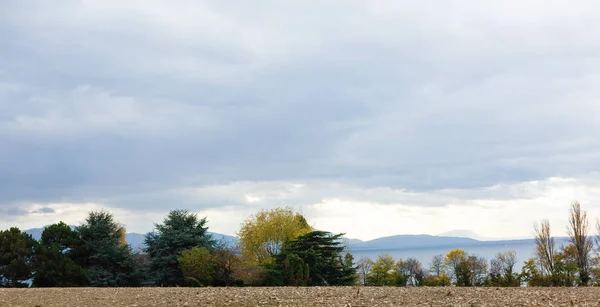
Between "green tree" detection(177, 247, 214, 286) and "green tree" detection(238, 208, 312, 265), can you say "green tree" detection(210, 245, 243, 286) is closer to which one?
"green tree" detection(177, 247, 214, 286)

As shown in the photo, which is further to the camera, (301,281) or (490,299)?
(301,281)

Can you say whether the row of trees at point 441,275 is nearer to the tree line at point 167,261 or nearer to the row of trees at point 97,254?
the tree line at point 167,261

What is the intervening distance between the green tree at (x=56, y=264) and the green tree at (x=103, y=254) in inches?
23.3

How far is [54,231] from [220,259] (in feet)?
47.5

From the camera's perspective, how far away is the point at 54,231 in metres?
38.5

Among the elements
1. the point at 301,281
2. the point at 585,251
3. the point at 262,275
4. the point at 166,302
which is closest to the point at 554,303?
the point at 166,302

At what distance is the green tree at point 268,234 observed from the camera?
47531mm

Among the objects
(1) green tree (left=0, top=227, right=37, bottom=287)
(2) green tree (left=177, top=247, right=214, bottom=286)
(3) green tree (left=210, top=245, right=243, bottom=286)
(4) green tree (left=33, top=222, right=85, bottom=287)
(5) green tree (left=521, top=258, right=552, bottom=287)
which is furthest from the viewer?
(1) green tree (left=0, top=227, right=37, bottom=287)

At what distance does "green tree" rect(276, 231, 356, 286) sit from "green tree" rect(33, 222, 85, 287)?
49.2ft

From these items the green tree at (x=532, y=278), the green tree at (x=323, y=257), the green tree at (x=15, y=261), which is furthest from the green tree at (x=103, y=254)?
the green tree at (x=532, y=278)

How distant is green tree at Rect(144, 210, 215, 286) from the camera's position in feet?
119

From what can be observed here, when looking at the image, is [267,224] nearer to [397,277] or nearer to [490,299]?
[397,277]

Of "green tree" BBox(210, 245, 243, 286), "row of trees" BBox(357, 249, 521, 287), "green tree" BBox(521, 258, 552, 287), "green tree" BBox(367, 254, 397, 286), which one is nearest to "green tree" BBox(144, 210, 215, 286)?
"green tree" BBox(210, 245, 243, 286)

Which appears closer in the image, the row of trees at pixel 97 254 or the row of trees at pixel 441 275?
the row of trees at pixel 441 275
